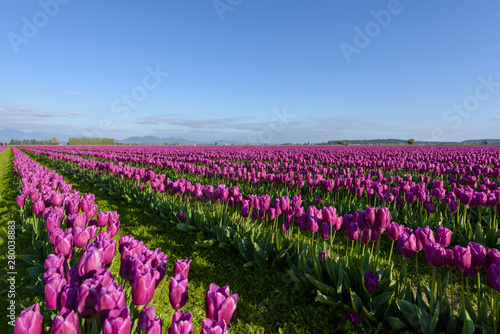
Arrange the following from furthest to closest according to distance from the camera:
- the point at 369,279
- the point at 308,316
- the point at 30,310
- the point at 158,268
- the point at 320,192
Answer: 1. the point at 320,192
2. the point at 308,316
3. the point at 369,279
4. the point at 158,268
5. the point at 30,310

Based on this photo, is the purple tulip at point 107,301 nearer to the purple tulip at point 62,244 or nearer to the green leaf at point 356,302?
the purple tulip at point 62,244

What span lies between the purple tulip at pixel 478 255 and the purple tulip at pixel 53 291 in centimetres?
315

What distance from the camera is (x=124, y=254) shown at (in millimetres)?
2098

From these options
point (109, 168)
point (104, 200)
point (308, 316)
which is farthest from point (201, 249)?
point (109, 168)

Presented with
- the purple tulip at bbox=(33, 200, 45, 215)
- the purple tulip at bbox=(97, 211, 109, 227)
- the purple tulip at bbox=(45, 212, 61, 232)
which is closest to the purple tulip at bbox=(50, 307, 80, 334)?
the purple tulip at bbox=(45, 212, 61, 232)

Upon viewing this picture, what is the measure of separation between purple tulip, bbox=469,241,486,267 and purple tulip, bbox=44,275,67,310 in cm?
315

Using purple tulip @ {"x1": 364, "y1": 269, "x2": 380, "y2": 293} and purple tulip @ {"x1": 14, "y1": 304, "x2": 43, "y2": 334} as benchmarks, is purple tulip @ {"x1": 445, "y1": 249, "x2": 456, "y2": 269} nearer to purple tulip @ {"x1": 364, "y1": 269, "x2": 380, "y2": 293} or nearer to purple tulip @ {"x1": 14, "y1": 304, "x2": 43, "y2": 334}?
purple tulip @ {"x1": 364, "y1": 269, "x2": 380, "y2": 293}

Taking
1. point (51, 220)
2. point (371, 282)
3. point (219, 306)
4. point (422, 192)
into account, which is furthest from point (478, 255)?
point (51, 220)

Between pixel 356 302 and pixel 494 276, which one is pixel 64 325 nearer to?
pixel 356 302

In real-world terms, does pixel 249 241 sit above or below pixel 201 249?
above

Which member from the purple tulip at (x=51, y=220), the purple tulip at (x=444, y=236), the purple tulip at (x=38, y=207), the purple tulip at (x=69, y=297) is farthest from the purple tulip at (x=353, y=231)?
the purple tulip at (x=38, y=207)

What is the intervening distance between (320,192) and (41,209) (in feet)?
22.5

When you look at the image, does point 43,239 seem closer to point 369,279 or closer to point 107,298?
point 107,298

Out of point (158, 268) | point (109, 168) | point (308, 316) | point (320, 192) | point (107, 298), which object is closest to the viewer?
point (107, 298)
